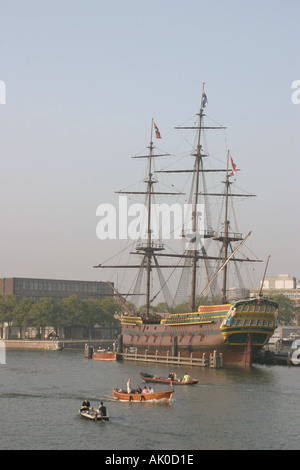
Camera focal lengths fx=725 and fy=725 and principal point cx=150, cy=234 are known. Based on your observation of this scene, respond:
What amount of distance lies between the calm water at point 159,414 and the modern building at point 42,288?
95656 mm

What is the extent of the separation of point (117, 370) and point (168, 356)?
887 centimetres

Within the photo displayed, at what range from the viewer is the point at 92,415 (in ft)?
171

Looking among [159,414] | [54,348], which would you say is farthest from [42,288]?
[159,414]

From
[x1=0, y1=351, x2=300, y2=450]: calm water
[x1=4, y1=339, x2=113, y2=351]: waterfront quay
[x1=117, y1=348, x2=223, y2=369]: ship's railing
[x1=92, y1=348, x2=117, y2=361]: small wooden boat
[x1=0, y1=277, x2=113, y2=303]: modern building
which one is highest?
[x1=0, y1=277, x2=113, y2=303]: modern building

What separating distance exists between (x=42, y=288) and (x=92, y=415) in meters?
136

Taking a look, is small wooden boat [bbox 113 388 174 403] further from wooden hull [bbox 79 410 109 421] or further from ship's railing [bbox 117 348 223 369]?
ship's railing [bbox 117 348 223 369]

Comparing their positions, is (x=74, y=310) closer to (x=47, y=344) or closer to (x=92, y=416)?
(x=47, y=344)

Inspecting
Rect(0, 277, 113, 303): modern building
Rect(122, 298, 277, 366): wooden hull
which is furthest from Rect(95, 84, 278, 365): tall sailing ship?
Rect(0, 277, 113, 303): modern building

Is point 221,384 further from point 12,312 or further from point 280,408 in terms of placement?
point 12,312

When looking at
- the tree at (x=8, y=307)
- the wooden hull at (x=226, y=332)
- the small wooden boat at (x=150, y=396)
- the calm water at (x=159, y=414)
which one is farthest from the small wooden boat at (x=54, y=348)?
the small wooden boat at (x=150, y=396)

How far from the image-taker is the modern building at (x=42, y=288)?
182500 mm

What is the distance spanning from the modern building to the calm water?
9566cm

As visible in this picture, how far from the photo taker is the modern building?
18250cm

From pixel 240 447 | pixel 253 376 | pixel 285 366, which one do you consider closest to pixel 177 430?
pixel 240 447
